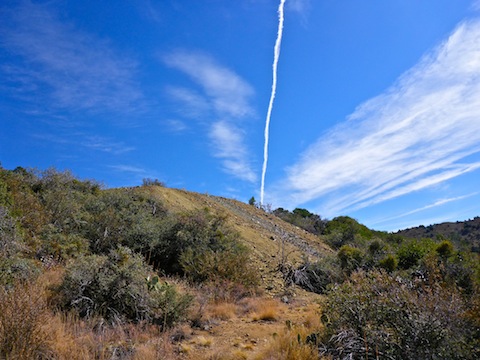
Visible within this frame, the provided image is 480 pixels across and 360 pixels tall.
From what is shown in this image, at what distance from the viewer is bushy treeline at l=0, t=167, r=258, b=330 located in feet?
21.4

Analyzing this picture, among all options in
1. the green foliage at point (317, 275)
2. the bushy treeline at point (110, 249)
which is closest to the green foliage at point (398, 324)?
the bushy treeline at point (110, 249)

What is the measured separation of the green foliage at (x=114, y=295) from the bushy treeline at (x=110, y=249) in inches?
0.7

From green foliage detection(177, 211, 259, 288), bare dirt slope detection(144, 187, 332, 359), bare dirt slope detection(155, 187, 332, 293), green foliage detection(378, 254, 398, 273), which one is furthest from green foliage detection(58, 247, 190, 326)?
green foliage detection(378, 254, 398, 273)

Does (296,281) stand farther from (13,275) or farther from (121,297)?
(13,275)

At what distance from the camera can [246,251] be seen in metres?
13.3

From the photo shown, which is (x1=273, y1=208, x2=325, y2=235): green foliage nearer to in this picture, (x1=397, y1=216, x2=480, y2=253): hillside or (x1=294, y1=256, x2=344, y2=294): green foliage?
(x1=397, y1=216, x2=480, y2=253): hillside

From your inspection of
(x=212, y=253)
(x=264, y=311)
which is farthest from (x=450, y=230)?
(x=264, y=311)

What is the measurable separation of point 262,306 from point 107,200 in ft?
32.1

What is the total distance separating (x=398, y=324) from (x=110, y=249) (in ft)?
29.8

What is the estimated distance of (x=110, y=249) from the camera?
11016mm

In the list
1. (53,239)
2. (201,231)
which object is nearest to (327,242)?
(201,231)

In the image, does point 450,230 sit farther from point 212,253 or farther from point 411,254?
point 212,253

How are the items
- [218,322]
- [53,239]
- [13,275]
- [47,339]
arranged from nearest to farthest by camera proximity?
[47,339] < [13,275] < [218,322] < [53,239]

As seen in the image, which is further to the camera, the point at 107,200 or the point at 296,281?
the point at 107,200
